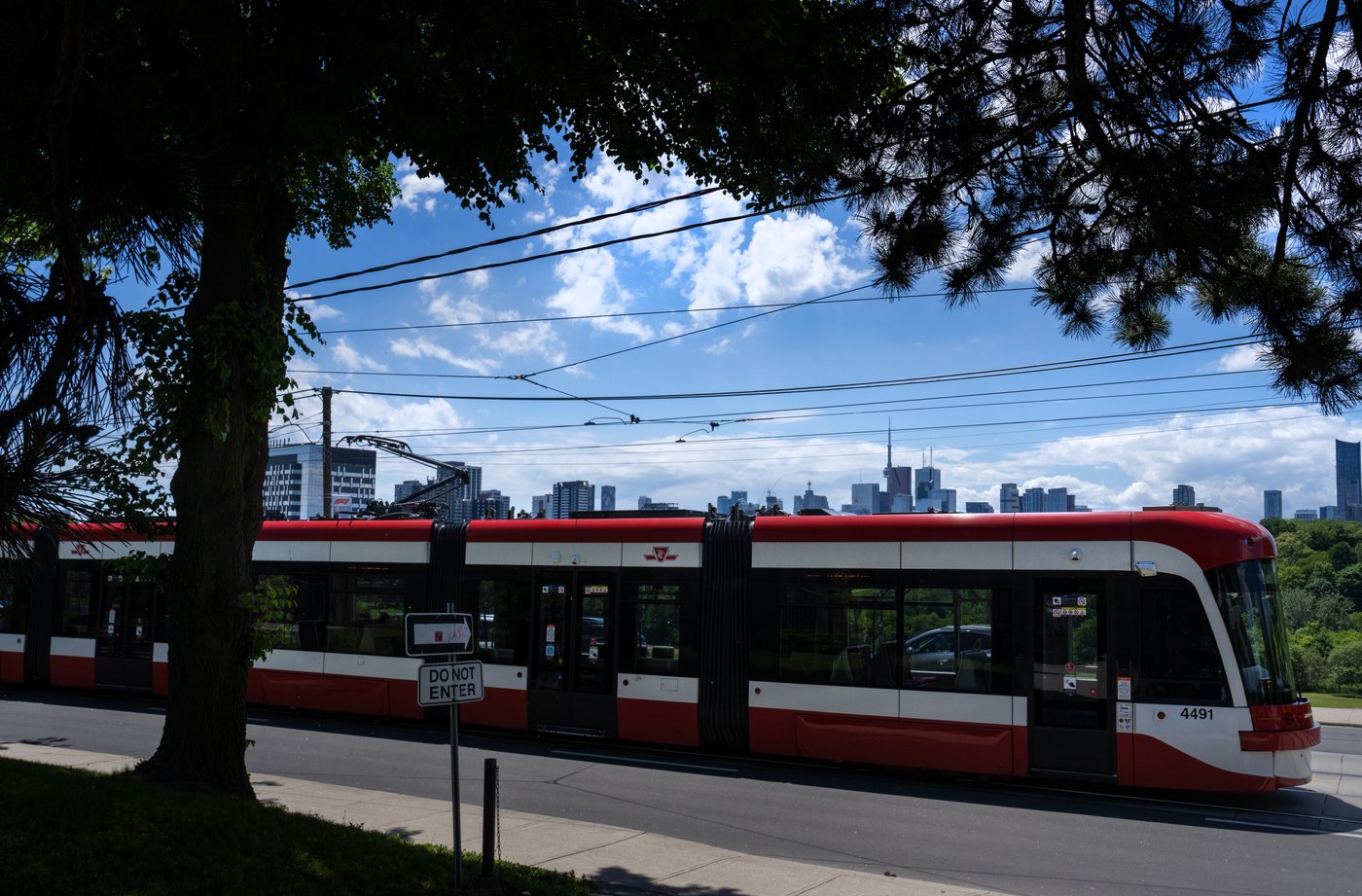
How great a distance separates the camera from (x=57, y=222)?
6.29 meters

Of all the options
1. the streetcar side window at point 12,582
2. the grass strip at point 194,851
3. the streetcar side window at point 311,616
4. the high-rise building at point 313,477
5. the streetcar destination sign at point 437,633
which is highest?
the high-rise building at point 313,477

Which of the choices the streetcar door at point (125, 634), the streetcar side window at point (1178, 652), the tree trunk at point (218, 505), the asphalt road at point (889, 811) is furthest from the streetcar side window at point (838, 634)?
the streetcar door at point (125, 634)

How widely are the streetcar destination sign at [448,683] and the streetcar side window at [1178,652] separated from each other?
8.02 m

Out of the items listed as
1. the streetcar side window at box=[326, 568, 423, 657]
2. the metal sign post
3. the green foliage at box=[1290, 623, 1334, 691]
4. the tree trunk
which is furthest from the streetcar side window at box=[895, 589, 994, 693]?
the green foliage at box=[1290, 623, 1334, 691]

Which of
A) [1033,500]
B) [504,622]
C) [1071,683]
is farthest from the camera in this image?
[1033,500]

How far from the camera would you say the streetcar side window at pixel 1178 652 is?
1210 cm

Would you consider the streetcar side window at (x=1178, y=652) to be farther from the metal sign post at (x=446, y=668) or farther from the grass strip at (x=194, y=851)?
the metal sign post at (x=446, y=668)

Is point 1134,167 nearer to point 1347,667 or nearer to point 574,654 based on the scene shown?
point 574,654

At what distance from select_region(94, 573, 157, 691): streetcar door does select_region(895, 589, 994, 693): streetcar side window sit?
14.1m

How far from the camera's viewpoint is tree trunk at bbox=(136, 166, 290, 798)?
9344mm

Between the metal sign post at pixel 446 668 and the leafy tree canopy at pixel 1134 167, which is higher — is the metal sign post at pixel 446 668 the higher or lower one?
the lower one

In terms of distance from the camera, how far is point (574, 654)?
16078 mm

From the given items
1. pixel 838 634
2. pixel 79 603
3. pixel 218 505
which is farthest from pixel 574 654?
pixel 79 603

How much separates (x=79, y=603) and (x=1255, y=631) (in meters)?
20.1
